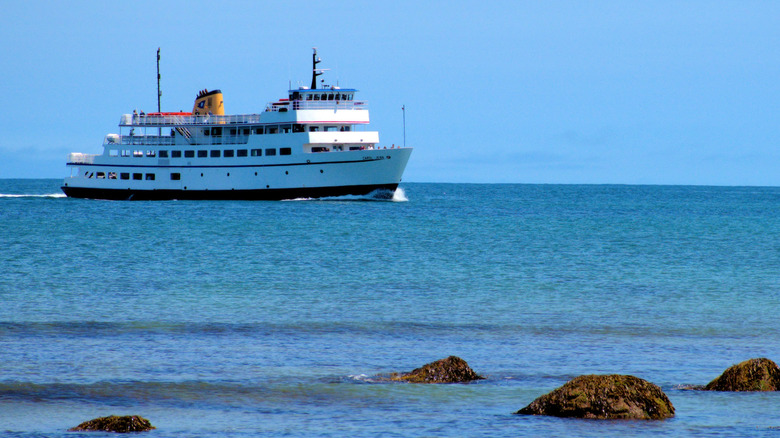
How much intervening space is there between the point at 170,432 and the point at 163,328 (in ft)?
24.6

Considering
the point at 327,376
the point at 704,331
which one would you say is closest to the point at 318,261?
the point at 704,331

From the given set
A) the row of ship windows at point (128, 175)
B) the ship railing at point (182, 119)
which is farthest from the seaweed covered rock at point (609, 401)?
the row of ship windows at point (128, 175)

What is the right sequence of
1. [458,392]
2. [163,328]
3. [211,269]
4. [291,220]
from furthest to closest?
[291,220], [211,269], [163,328], [458,392]

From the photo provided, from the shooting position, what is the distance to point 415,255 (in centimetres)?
3409

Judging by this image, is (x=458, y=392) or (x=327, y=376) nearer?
(x=458, y=392)

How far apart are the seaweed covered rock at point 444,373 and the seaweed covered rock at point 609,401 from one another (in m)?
1.97

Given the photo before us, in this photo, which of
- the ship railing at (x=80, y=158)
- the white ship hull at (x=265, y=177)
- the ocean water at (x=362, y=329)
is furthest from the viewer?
the ship railing at (x=80, y=158)

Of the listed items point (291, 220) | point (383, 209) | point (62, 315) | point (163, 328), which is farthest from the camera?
point (383, 209)

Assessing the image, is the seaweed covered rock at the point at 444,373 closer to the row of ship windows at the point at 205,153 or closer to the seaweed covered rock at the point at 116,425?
the seaweed covered rock at the point at 116,425

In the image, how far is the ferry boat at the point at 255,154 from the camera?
6650cm

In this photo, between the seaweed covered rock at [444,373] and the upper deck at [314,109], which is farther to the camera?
the upper deck at [314,109]

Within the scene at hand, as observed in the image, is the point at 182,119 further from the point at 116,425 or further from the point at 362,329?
the point at 116,425

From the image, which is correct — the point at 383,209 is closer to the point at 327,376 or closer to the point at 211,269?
the point at 211,269

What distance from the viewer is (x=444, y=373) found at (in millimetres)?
12836
